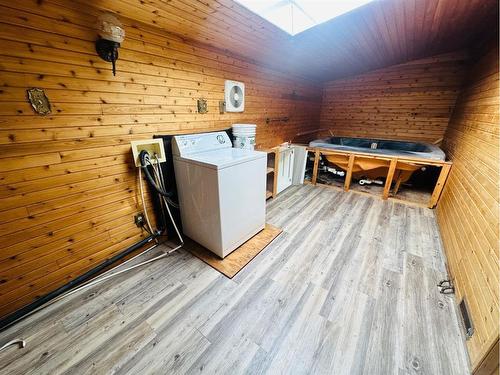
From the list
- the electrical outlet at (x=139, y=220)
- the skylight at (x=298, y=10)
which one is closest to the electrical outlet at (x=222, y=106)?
the skylight at (x=298, y=10)

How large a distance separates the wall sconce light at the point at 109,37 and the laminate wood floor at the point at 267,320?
176 centimetres

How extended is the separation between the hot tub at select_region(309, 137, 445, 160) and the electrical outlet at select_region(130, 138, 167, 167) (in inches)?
112

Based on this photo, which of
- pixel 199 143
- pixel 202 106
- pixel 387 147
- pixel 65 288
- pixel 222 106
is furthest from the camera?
pixel 387 147

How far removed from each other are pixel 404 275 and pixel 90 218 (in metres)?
2.71

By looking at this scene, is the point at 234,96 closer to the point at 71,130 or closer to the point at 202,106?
the point at 202,106

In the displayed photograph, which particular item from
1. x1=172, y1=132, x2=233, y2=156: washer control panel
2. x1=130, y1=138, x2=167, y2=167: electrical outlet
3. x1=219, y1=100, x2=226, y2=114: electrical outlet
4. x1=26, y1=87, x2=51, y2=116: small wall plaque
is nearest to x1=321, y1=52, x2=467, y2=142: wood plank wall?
x1=219, y1=100, x2=226, y2=114: electrical outlet

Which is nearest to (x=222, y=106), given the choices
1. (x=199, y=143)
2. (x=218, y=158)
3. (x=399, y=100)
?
(x=199, y=143)

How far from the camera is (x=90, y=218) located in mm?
1578

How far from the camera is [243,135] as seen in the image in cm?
246

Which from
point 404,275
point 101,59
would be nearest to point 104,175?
point 101,59

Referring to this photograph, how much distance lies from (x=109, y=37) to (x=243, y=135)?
148cm

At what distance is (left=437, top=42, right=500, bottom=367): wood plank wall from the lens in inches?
43.4

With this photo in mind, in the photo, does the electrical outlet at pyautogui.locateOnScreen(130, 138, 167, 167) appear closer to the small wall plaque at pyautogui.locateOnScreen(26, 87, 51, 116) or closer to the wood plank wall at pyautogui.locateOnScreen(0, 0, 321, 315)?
the wood plank wall at pyautogui.locateOnScreen(0, 0, 321, 315)

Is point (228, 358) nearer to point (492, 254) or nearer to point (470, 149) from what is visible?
point (492, 254)
